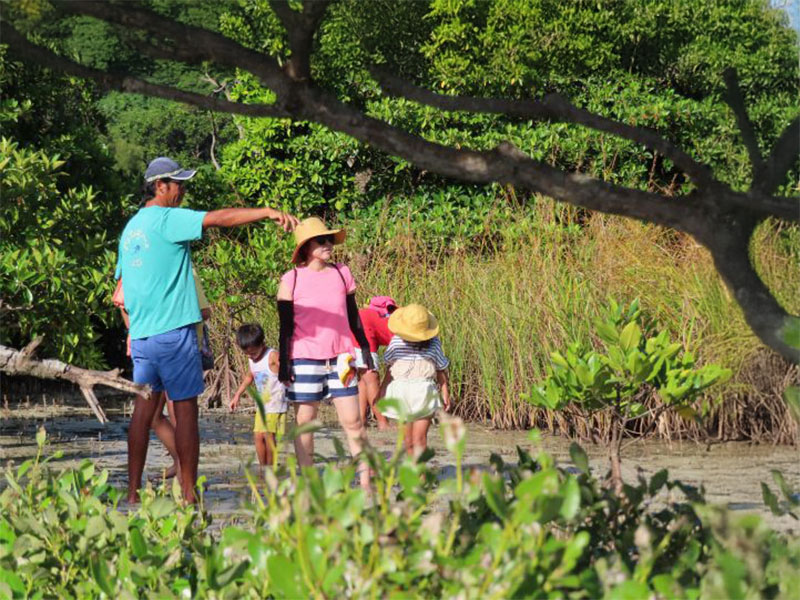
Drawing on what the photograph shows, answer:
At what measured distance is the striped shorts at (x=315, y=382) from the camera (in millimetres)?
7195

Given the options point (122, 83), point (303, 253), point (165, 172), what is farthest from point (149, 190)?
point (122, 83)

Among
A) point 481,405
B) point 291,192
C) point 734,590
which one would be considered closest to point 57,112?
point 291,192

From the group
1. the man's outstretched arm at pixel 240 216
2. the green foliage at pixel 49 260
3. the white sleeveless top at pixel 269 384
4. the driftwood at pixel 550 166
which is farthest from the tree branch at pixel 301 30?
the green foliage at pixel 49 260

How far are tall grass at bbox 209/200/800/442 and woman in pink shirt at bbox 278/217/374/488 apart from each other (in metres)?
2.90

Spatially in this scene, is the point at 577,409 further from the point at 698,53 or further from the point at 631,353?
the point at 698,53

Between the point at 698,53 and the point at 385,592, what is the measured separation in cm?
1503

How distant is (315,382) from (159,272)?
102cm

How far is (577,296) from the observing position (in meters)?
10.0

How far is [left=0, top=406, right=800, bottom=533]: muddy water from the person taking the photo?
7.58 m

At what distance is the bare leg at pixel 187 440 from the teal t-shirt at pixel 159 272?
42 cm

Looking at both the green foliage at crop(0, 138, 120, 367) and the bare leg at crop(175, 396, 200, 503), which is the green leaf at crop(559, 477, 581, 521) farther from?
the green foliage at crop(0, 138, 120, 367)

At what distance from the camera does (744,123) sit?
366 cm

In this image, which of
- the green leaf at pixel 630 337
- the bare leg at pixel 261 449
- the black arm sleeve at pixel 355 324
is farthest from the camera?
the bare leg at pixel 261 449

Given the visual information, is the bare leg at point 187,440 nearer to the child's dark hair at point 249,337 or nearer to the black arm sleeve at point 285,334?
the black arm sleeve at point 285,334
